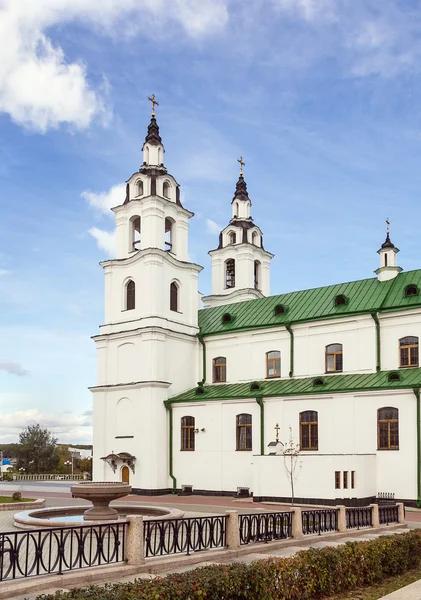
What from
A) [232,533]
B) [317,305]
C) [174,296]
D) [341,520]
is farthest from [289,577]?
[174,296]

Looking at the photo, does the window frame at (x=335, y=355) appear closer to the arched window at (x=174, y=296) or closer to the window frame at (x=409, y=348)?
the window frame at (x=409, y=348)

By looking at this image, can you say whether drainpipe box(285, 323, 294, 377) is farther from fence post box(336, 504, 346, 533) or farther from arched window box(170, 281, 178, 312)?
fence post box(336, 504, 346, 533)

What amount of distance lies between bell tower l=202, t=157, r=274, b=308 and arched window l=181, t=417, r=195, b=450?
12618 mm

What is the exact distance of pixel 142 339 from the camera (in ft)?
127

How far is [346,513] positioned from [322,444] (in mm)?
14282

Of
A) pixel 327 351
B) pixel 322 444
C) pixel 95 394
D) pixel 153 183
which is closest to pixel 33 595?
pixel 322 444

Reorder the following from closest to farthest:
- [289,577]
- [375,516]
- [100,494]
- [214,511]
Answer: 1. [289,577]
2. [100,494]
3. [375,516]
4. [214,511]

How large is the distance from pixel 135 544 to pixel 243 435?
23.8 metres

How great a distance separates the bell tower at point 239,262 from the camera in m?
48.3

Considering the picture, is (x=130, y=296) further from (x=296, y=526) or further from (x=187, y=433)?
(x=296, y=526)

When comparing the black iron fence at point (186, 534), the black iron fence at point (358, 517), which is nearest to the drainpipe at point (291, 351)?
the black iron fence at point (358, 517)

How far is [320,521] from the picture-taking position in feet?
55.6

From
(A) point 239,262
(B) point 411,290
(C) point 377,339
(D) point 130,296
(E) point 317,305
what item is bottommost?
(C) point 377,339

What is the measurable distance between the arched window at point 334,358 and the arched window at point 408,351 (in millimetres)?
3346
